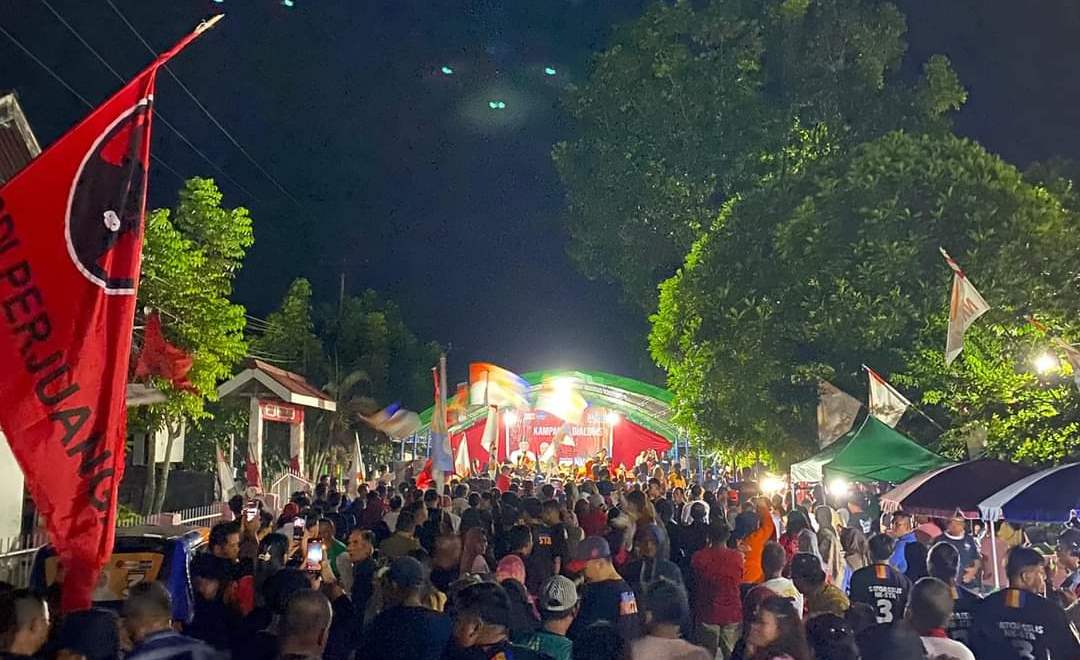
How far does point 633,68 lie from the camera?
1139 inches

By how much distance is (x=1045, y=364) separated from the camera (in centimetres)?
1335

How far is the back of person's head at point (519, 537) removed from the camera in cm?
838

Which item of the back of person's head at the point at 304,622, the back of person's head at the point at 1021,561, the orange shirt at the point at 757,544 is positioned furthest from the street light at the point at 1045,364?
the back of person's head at the point at 304,622

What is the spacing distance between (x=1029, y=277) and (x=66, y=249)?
14.8 meters

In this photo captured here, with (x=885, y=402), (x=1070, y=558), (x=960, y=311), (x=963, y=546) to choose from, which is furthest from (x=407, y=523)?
(x=885, y=402)

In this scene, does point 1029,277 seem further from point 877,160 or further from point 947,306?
point 877,160

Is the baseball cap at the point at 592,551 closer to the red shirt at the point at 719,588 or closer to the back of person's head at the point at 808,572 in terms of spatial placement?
the back of person's head at the point at 808,572

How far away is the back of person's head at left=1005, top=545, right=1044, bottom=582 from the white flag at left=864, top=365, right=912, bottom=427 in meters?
9.53

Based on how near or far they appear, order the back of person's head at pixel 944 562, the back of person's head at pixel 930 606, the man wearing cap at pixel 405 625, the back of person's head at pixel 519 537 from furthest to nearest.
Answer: the back of person's head at pixel 519 537 → the back of person's head at pixel 944 562 → the back of person's head at pixel 930 606 → the man wearing cap at pixel 405 625

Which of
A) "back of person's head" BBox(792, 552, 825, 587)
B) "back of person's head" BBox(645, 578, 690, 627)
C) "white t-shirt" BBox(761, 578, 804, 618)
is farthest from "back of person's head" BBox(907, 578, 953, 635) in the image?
"white t-shirt" BBox(761, 578, 804, 618)

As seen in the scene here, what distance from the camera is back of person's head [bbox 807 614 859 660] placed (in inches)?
178

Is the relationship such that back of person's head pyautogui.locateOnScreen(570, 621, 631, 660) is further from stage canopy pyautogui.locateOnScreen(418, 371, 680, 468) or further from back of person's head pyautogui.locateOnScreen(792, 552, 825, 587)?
stage canopy pyautogui.locateOnScreen(418, 371, 680, 468)

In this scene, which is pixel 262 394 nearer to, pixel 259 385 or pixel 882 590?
pixel 259 385

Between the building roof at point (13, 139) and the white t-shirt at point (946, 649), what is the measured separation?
15035 millimetres
